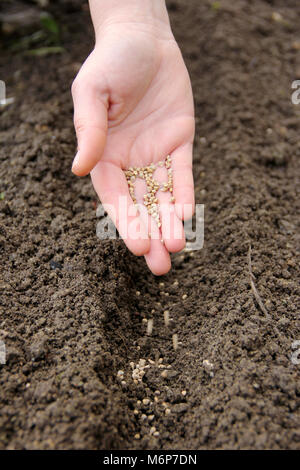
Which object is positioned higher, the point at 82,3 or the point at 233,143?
the point at 82,3

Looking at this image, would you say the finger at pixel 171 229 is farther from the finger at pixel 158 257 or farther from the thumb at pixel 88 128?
the thumb at pixel 88 128

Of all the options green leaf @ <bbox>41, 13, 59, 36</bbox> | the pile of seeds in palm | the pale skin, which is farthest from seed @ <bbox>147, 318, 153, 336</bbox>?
green leaf @ <bbox>41, 13, 59, 36</bbox>

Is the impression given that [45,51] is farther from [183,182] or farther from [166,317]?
[166,317]

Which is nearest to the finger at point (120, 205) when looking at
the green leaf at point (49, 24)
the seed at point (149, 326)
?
the seed at point (149, 326)

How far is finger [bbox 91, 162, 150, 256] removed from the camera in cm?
165

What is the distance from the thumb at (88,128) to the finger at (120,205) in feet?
0.52

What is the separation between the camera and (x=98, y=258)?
1.88m

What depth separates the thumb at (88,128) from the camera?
5.26 feet

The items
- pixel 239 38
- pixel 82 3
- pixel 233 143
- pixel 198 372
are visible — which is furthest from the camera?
pixel 82 3

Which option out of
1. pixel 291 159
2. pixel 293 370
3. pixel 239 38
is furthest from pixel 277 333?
pixel 239 38

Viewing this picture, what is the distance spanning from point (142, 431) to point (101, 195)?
844mm

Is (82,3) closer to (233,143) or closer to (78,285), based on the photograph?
(233,143)

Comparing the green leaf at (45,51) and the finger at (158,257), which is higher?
the green leaf at (45,51)

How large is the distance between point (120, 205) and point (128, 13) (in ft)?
3.05
